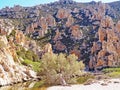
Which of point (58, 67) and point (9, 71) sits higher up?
point (58, 67)

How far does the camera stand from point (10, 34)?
186000 millimetres

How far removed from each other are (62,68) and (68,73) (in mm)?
2307

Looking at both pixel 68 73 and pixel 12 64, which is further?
pixel 12 64

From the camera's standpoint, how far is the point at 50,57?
308ft

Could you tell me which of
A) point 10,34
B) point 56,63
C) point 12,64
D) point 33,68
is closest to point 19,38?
point 10,34

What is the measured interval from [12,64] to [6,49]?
9.69 m

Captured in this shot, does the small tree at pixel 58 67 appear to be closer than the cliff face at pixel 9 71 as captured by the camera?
Yes

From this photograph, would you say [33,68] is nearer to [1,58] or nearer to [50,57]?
[1,58]

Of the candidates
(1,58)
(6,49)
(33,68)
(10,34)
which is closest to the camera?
(1,58)

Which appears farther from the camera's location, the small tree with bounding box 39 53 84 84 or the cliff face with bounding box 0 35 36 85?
the cliff face with bounding box 0 35 36 85

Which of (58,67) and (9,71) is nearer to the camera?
(58,67)

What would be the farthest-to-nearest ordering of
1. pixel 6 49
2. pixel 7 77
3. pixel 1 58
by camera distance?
1. pixel 6 49
2. pixel 1 58
3. pixel 7 77

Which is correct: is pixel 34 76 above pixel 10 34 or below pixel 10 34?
below

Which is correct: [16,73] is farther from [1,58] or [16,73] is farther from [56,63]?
[56,63]
